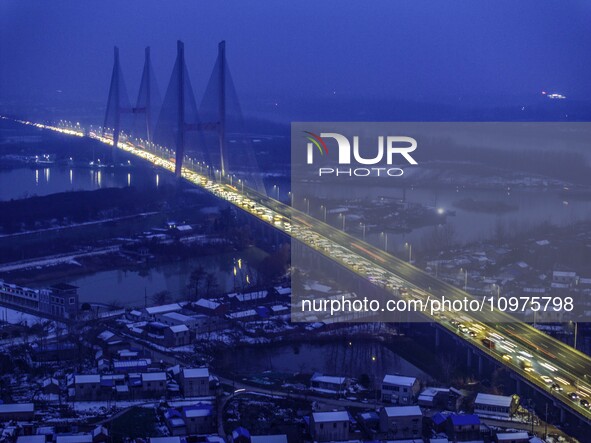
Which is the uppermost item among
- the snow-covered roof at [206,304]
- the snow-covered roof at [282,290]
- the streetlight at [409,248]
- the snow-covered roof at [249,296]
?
the streetlight at [409,248]

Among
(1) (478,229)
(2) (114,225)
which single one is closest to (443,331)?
(1) (478,229)

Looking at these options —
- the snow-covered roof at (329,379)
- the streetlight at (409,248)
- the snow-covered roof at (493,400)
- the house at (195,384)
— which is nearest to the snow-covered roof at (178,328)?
the house at (195,384)

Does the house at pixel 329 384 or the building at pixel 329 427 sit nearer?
the building at pixel 329 427

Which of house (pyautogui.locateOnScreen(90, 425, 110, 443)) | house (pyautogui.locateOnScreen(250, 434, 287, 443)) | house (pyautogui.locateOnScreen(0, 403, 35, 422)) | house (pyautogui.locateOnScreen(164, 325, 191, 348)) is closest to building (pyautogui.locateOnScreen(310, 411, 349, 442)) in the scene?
house (pyautogui.locateOnScreen(250, 434, 287, 443))

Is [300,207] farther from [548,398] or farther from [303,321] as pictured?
[548,398]

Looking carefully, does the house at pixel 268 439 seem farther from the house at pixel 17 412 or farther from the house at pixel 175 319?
the house at pixel 175 319

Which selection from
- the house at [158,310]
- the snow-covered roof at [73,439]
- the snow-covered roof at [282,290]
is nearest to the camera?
the snow-covered roof at [73,439]

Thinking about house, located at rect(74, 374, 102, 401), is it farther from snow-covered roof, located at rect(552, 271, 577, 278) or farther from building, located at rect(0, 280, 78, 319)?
snow-covered roof, located at rect(552, 271, 577, 278)

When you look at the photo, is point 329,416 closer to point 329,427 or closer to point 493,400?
point 329,427
